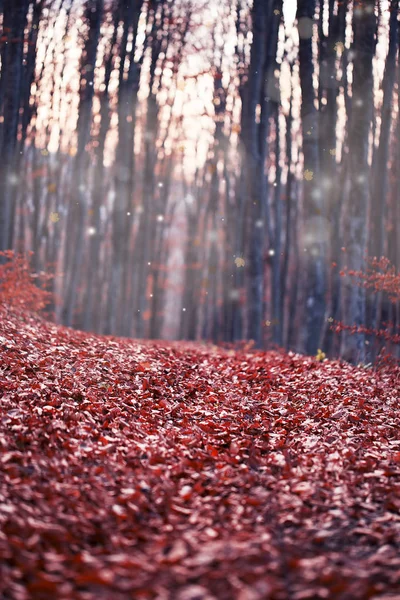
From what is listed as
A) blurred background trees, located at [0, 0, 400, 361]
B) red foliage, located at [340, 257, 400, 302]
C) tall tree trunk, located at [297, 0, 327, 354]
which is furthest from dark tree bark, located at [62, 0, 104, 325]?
red foliage, located at [340, 257, 400, 302]

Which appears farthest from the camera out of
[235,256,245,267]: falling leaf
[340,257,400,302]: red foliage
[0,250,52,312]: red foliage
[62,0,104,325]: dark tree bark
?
[235,256,245,267]: falling leaf

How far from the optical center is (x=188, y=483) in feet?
16.9

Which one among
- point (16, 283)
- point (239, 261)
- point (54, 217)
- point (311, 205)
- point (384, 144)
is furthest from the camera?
point (54, 217)

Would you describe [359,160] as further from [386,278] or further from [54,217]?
[54,217]

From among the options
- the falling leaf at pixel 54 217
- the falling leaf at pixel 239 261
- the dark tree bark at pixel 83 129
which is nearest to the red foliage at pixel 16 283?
the dark tree bark at pixel 83 129

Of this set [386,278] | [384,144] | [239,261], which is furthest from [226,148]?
[386,278]

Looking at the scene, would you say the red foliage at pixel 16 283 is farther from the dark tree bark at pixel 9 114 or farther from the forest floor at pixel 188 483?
the forest floor at pixel 188 483

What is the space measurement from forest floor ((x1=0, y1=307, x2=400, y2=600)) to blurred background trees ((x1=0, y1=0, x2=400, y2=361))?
4.72 m

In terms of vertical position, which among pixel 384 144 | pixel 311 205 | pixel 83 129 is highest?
pixel 83 129

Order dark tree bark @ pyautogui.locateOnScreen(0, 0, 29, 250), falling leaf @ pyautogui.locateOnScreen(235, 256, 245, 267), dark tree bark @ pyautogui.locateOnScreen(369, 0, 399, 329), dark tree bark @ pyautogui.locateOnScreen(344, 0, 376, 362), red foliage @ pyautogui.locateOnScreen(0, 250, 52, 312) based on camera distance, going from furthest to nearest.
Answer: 1. falling leaf @ pyautogui.locateOnScreen(235, 256, 245, 267)
2. dark tree bark @ pyautogui.locateOnScreen(369, 0, 399, 329)
3. dark tree bark @ pyautogui.locateOnScreen(0, 0, 29, 250)
4. red foliage @ pyautogui.locateOnScreen(0, 250, 52, 312)
5. dark tree bark @ pyautogui.locateOnScreen(344, 0, 376, 362)

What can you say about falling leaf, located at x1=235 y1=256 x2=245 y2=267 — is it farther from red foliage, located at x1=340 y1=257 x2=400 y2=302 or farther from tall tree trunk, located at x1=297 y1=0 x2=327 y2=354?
red foliage, located at x1=340 y1=257 x2=400 y2=302

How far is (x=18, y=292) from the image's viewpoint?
13078mm

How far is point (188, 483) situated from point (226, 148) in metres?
21.0

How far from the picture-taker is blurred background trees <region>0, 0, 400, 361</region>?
13.1 metres
